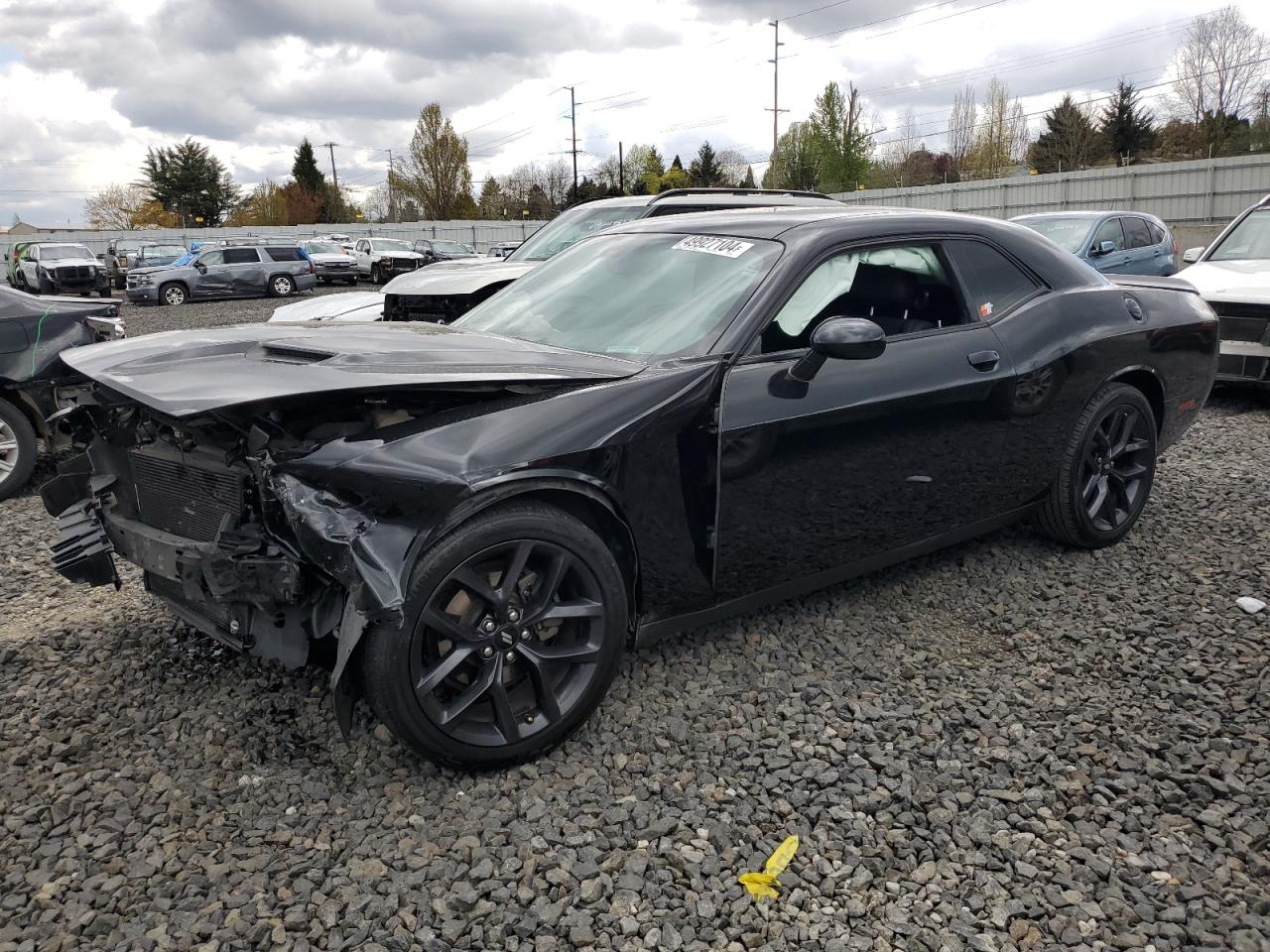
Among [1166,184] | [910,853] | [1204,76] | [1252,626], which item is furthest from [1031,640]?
[1204,76]

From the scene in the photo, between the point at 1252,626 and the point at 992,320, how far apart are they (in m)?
1.58

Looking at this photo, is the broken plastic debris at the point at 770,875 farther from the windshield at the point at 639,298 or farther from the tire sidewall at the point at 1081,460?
the tire sidewall at the point at 1081,460

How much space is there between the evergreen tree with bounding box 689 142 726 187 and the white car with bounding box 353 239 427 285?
165 ft

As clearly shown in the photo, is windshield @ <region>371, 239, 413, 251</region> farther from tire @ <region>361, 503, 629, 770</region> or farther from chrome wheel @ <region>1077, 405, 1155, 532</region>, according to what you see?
tire @ <region>361, 503, 629, 770</region>

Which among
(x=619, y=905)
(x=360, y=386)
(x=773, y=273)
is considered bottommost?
(x=619, y=905)

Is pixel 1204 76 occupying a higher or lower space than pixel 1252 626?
higher

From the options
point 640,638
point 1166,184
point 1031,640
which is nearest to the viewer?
point 640,638

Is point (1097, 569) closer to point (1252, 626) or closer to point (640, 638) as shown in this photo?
point (1252, 626)

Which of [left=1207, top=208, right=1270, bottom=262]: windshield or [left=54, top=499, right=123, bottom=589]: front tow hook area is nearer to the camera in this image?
[left=54, top=499, right=123, bottom=589]: front tow hook area

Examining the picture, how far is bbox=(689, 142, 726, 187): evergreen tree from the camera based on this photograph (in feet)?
261

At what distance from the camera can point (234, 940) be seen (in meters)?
2.20

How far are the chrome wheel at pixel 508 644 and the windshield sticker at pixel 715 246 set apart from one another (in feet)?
4.57

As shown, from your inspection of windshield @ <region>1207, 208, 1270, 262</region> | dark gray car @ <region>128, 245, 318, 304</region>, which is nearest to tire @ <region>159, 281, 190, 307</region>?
dark gray car @ <region>128, 245, 318, 304</region>

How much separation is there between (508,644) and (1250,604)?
3.14 meters
